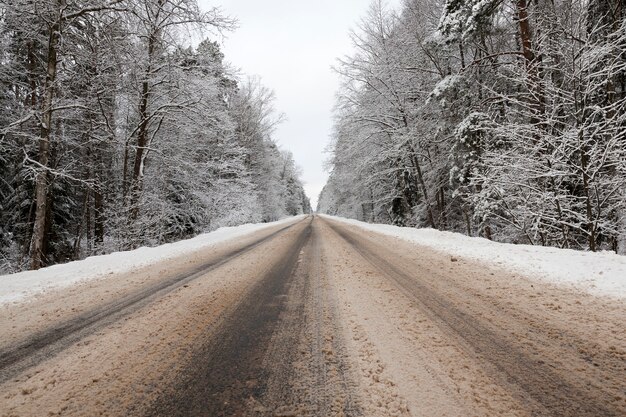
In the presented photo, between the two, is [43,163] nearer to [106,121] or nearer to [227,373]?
[106,121]

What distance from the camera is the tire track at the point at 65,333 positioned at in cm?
233

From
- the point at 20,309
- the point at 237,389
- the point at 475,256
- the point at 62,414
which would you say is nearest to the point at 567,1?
the point at 475,256

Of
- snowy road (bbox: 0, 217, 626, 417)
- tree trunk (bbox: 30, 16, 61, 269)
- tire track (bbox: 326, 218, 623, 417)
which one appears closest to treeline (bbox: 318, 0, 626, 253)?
snowy road (bbox: 0, 217, 626, 417)

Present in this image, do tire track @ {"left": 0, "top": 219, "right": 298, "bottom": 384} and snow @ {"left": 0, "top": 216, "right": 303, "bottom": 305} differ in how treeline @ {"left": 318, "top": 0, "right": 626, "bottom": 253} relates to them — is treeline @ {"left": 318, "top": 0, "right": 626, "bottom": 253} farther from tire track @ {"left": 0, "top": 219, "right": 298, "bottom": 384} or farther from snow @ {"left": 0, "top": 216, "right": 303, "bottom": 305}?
snow @ {"left": 0, "top": 216, "right": 303, "bottom": 305}

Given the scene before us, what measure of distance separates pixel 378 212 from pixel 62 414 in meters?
27.7

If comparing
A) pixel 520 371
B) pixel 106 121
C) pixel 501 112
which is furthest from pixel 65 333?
pixel 501 112

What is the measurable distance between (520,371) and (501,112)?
12.5 m

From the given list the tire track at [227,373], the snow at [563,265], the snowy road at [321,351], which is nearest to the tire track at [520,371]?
the snowy road at [321,351]

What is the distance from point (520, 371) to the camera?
1920 millimetres

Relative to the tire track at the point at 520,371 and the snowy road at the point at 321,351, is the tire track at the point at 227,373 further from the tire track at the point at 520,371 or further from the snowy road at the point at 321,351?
the tire track at the point at 520,371

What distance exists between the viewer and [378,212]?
92.7 feet

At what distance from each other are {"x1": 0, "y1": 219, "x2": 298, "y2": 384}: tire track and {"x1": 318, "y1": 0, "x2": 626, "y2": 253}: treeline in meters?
7.89

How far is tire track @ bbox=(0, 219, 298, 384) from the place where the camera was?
7.64 ft

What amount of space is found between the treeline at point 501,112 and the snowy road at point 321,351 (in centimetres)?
402
